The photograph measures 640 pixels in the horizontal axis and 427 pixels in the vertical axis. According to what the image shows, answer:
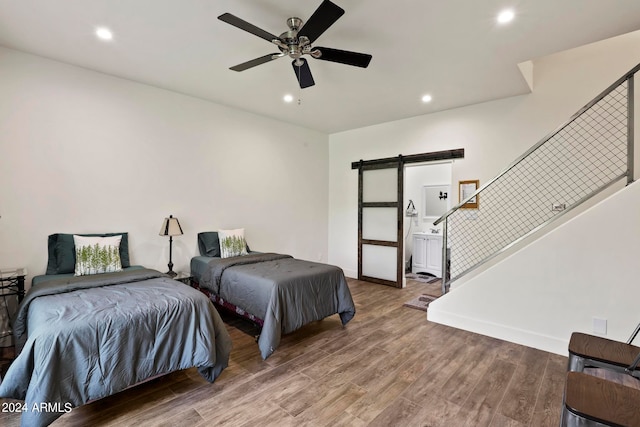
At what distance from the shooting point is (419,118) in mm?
5180

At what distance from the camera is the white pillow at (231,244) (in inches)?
170

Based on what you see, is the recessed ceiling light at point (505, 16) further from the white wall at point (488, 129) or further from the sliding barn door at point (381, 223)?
the sliding barn door at point (381, 223)

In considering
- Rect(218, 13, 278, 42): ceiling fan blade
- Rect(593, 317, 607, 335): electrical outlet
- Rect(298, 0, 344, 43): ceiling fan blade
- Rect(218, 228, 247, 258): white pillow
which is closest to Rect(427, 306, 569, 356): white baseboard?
Rect(593, 317, 607, 335): electrical outlet

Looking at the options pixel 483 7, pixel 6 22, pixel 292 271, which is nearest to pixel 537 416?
pixel 292 271

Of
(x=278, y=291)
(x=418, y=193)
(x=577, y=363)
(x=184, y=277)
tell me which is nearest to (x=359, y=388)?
(x=278, y=291)

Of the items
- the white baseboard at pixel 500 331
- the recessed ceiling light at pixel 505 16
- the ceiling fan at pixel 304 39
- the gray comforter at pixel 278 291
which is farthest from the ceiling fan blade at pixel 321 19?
the white baseboard at pixel 500 331

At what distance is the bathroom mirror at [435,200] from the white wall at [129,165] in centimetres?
325

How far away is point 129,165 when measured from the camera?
379cm

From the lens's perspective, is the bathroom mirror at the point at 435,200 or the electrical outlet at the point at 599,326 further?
the bathroom mirror at the point at 435,200

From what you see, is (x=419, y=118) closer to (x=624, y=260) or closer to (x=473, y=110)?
(x=473, y=110)

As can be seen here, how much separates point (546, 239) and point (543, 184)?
1.29m

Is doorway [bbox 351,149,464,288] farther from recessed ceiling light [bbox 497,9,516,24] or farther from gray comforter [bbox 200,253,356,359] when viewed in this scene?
recessed ceiling light [bbox 497,9,516,24]

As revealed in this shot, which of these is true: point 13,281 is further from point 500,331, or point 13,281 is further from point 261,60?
point 500,331

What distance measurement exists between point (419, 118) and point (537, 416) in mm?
4340
